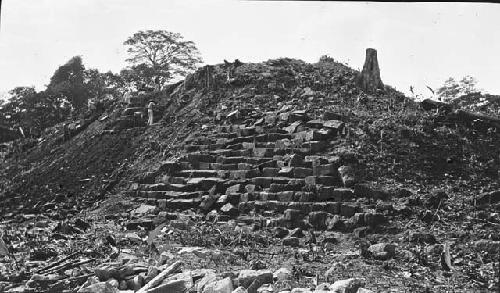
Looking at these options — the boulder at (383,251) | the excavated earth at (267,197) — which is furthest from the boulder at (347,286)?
the boulder at (383,251)

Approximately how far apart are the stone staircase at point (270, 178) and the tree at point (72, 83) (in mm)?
14473

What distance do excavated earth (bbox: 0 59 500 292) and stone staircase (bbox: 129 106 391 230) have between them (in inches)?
1.2

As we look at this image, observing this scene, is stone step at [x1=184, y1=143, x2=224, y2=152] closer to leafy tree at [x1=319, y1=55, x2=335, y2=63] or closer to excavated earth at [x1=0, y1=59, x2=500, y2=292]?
excavated earth at [x1=0, y1=59, x2=500, y2=292]

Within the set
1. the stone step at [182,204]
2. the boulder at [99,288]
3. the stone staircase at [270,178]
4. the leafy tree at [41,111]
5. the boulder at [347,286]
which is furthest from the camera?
the leafy tree at [41,111]

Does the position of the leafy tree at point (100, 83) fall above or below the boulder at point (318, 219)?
above

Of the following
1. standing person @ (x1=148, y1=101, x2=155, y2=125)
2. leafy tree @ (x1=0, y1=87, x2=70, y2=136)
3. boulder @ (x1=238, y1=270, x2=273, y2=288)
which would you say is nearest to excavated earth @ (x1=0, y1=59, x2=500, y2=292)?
boulder @ (x1=238, y1=270, x2=273, y2=288)

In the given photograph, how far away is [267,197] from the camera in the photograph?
9672 mm

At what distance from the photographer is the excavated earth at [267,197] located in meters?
6.13

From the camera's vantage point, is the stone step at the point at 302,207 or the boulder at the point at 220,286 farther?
the stone step at the point at 302,207

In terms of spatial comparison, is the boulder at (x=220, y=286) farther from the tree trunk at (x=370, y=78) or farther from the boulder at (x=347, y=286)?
the tree trunk at (x=370, y=78)

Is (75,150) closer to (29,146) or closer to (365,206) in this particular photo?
(29,146)

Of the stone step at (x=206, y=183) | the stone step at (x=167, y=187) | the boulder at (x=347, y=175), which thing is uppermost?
the boulder at (x=347, y=175)

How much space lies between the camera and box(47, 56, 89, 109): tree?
25469 millimetres

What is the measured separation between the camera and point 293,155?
10219mm
